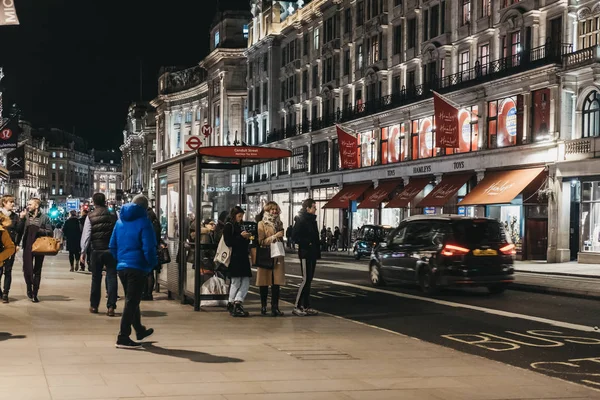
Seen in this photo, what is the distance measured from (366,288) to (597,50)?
667 inches

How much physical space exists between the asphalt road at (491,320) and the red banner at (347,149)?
2472cm

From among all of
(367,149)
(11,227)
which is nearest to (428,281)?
(11,227)

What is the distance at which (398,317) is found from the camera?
50.2ft

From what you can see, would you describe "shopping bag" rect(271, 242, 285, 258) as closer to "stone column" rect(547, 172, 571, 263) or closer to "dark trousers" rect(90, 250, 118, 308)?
"dark trousers" rect(90, 250, 118, 308)

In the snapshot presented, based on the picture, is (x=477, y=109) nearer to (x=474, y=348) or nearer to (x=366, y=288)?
(x=366, y=288)

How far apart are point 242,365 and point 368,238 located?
3099 cm

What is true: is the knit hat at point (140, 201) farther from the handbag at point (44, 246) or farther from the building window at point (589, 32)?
the building window at point (589, 32)

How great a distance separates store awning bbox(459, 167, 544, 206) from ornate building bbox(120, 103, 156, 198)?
10583 cm

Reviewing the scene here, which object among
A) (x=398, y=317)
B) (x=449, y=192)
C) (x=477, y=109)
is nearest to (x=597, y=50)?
(x=477, y=109)

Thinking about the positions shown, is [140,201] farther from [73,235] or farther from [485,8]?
[485,8]

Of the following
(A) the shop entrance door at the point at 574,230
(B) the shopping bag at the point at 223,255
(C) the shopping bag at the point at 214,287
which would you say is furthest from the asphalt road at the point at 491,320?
(A) the shop entrance door at the point at 574,230

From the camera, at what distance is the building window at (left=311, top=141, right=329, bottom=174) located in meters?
60.6

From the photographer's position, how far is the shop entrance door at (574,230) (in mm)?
36116

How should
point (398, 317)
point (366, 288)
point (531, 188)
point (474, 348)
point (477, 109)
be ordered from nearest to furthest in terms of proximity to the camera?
point (474, 348)
point (398, 317)
point (366, 288)
point (531, 188)
point (477, 109)
